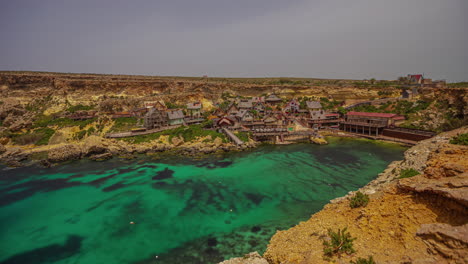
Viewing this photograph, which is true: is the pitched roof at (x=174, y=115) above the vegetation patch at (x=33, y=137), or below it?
above

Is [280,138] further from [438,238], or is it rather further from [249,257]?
[438,238]

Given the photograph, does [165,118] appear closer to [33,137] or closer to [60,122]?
[60,122]

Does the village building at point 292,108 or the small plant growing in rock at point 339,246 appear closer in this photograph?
the small plant growing in rock at point 339,246

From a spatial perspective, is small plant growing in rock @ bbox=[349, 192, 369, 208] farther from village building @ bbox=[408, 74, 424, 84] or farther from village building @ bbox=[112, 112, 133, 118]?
village building @ bbox=[408, 74, 424, 84]

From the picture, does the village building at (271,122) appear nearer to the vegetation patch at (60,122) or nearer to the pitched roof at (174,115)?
the pitched roof at (174,115)

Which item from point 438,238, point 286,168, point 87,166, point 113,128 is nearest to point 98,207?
point 87,166

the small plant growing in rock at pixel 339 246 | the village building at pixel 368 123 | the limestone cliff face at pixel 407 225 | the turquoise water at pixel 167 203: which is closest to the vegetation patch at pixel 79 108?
the turquoise water at pixel 167 203
